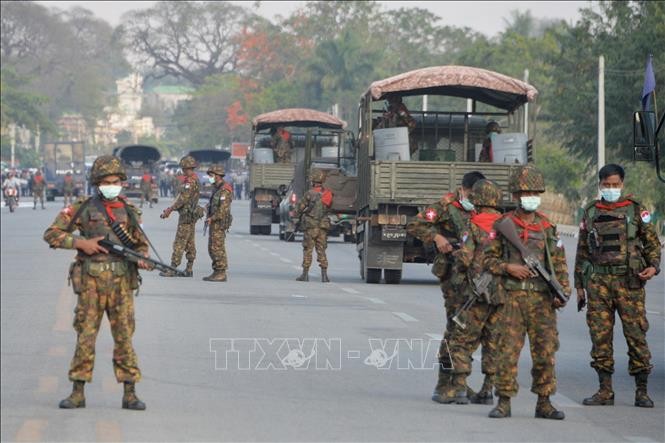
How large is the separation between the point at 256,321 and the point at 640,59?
2731cm

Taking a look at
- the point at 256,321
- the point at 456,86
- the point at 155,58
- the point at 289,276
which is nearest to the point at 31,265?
the point at 289,276

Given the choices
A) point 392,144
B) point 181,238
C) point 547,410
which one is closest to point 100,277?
point 547,410

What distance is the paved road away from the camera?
10.3 meters

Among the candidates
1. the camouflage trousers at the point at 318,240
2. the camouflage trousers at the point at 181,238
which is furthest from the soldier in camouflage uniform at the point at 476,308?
the camouflage trousers at the point at 181,238

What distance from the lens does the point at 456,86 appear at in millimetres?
24938

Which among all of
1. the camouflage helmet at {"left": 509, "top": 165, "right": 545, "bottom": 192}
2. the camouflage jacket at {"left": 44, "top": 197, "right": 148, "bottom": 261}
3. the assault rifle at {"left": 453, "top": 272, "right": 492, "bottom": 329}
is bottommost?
the assault rifle at {"left": 453, "top": 272, "right": 492, "bottom": 329}

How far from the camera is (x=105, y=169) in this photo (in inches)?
426

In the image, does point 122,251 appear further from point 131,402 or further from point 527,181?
point 527,181

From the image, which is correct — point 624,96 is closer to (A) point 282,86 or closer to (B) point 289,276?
(B) point 289,276

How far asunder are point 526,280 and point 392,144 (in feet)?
44.6

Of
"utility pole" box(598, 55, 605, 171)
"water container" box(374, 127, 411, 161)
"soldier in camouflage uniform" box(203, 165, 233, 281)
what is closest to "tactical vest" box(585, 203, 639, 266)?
"soldier in camouflage uniform" box(203, 165, 233, 281)

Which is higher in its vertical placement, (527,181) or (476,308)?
(527,181)

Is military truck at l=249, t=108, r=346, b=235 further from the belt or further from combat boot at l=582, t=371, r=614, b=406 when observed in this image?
combat boot at l=582, t=371, r=614, b=406

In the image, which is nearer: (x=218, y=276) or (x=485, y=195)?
(x=485, y=195)
